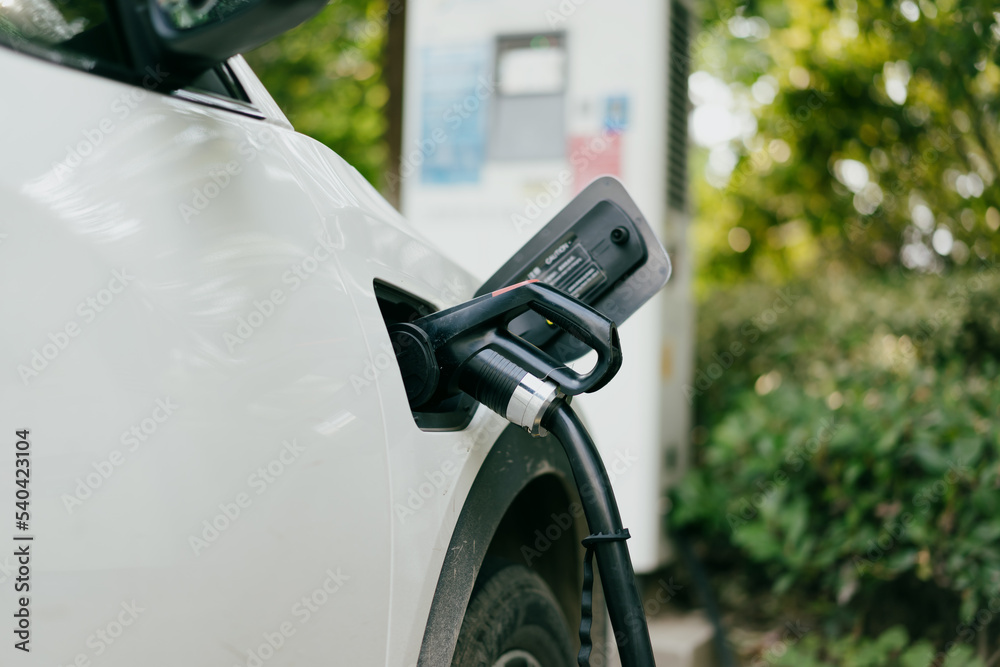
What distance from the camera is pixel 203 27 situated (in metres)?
1.06

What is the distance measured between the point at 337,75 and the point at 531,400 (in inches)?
238

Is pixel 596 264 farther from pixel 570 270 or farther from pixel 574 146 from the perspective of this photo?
pixel 574 146

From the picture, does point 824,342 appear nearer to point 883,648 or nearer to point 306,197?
point 883,648

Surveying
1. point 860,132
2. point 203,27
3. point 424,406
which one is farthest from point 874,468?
point 203,27

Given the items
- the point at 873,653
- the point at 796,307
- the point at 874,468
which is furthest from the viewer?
the point at 796,307

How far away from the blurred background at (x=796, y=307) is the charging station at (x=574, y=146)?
1 centimetres

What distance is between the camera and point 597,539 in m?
1.35

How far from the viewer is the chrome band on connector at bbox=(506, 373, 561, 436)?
1.37m

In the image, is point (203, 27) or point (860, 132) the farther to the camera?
point (860, 132)

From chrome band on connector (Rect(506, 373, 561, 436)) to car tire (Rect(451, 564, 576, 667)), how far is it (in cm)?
34

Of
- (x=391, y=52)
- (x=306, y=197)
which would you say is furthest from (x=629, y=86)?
(x=306, y=197)

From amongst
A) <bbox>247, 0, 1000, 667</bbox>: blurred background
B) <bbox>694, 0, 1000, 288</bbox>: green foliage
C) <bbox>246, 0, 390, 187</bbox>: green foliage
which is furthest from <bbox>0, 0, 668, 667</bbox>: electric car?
<bbox>246, 0, 390, 187</bbox>: green foliage

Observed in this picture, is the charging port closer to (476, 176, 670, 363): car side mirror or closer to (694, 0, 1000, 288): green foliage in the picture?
(476, 176, 670, 363): car side mirror

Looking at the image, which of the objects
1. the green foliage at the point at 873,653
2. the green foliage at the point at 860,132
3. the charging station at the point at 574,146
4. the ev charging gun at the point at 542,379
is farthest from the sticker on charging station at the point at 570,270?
the green foliage at the point at 860,132
